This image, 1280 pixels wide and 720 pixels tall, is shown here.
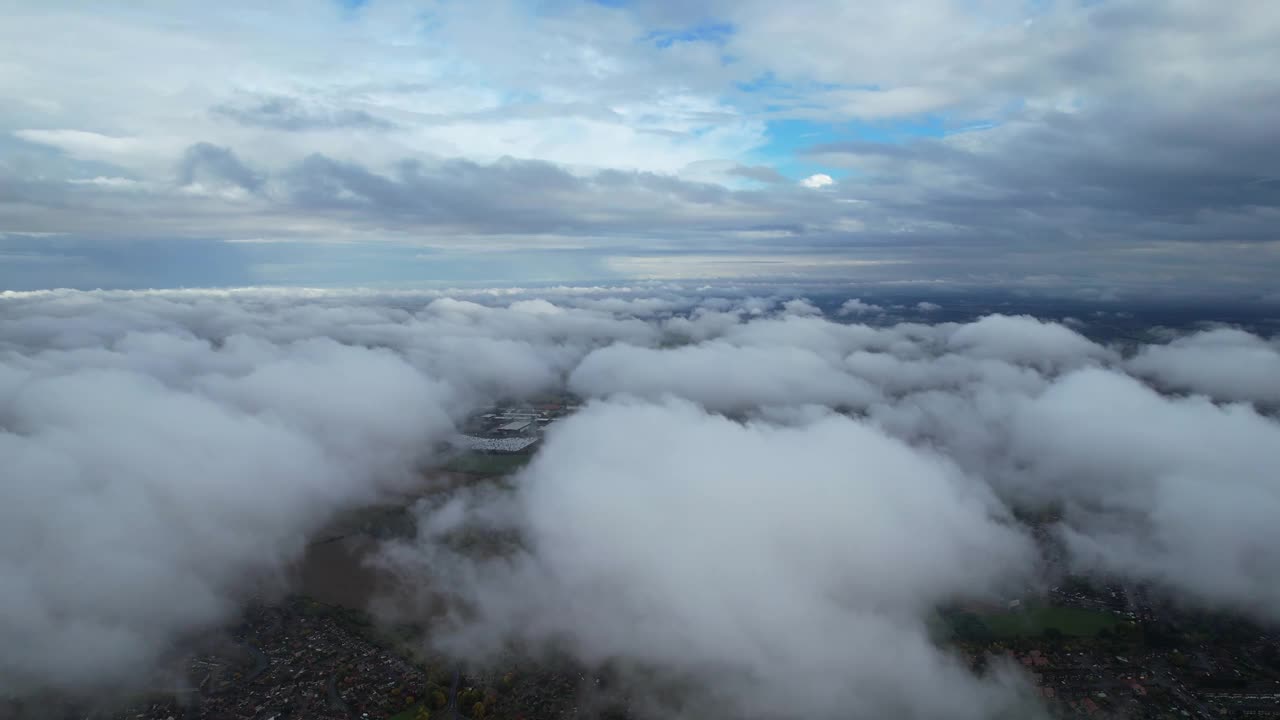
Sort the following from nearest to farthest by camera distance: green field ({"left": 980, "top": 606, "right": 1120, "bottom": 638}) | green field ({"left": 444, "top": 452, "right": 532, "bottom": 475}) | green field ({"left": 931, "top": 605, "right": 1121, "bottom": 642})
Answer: green field ({"left": 931, "top": 605, "right": 1121, "bottom": 642})
green field ({"left": 980, "top": 606, "right": 1120, "bottom": 638})
green field ({"left": 444, "top": 452, "right": 532, "bottom": 475})

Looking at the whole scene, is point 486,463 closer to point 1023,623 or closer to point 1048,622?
point 1023,623

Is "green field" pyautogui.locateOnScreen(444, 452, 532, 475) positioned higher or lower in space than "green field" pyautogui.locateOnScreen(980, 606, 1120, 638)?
lower

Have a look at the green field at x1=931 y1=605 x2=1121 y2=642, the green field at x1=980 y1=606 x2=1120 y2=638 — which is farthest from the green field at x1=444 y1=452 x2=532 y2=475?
the green field at x1=980 y1=606 x2=1120 y2=638

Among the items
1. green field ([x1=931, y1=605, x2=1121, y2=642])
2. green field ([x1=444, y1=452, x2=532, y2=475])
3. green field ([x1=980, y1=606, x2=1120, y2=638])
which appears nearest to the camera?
green field ([x1=931, y1=605, x2=1121, y2=642])

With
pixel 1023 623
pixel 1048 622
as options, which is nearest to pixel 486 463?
pixel 1023 623

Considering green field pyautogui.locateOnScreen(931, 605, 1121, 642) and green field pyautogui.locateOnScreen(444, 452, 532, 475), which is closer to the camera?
green field pyautogui.locateOnScreen(931, 605, 1121, 642)

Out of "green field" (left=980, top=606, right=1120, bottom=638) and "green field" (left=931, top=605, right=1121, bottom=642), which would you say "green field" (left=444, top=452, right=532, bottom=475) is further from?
"green field" (left=980, top=606, right=1120, bottom=638)

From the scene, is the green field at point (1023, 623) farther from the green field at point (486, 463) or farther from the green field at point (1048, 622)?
the green field at point (486, 463)

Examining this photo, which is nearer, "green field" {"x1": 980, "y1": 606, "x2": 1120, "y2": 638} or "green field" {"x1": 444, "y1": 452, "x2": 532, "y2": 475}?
"green field" {"x1": 980, "y1": 606, "x2": 1120, "y2": 638}

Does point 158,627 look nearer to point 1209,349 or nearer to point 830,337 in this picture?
point 830,337

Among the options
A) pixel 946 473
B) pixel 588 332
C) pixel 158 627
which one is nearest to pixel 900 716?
pixel 946 473
